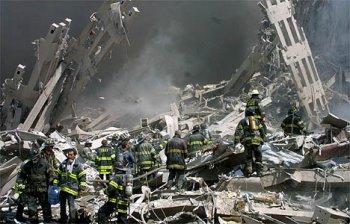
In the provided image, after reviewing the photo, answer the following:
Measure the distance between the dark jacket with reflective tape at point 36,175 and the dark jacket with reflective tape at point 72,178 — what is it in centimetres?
26

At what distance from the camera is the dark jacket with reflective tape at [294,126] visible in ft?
39.1

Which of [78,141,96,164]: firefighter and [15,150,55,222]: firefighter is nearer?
[15,150,55,222]: firefighter

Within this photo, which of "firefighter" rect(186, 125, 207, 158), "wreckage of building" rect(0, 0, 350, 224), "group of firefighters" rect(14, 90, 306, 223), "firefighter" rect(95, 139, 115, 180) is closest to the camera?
"group of firefighters" rect(14, 90, 306, 223)

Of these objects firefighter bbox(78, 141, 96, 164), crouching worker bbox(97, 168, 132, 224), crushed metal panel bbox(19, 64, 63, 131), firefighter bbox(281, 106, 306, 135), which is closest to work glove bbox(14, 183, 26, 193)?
crouching worker bbox(97, 168, 132, 224)

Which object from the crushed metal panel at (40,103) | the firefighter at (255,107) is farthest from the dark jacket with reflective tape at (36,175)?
the crushed metal panel at (40,103)

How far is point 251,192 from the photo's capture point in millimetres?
8734

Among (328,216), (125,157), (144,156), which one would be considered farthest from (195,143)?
(328,216)

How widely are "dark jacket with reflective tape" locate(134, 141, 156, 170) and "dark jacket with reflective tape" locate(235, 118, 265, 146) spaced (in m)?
1.98

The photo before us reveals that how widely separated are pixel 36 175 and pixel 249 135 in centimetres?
362

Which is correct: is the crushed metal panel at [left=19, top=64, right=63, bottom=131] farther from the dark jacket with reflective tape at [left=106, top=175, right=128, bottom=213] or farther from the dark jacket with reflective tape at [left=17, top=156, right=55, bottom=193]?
the dark jacket with reflective tape at [left=106, top=175, right=128, bottom=213]

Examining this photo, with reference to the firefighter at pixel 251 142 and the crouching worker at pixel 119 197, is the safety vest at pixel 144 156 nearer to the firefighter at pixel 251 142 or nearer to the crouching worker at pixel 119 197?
the firefighter at pixel 251 142

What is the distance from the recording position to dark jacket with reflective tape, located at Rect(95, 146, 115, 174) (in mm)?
10820

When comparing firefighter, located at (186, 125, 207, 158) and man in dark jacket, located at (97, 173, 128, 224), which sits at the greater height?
firefighter, located at (186, 125, 207, 158)

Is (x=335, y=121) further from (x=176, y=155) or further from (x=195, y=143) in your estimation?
(x=176, y=155)
